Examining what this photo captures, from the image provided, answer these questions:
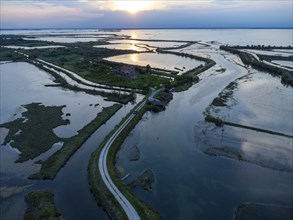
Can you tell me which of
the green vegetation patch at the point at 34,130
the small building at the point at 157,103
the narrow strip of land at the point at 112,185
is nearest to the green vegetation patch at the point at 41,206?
the narrow strip of land at the point at 112,185

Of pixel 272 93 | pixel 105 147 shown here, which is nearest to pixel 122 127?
pixel 105 147

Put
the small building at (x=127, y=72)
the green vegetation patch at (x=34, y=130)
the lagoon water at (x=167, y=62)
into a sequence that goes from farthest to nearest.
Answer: the lagoon water at (x=167, y=62) < the small building at (x=127, y=72) < the green vegetation patch at (x=34, y=130)

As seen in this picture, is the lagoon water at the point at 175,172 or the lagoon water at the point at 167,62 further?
the lagoon water at the point at 167,62

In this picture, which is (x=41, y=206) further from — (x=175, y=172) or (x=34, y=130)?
(x=34, y=130)

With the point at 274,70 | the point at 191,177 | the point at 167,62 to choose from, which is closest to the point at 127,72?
the point at 167,62

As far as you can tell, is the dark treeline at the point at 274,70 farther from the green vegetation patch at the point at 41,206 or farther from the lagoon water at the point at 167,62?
the green vegetation patch at the point at 41,206

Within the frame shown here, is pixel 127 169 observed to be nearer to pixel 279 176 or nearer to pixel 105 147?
pixel 105 147
